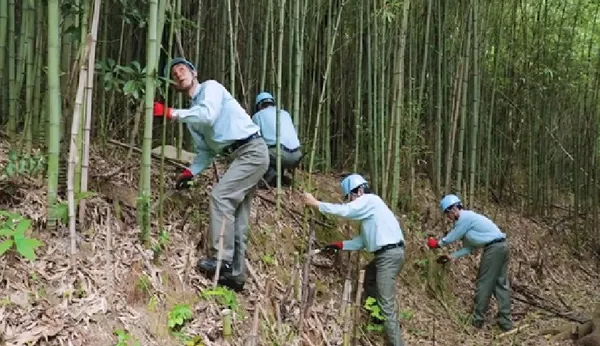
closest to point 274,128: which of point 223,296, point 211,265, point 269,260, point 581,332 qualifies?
point 269,260

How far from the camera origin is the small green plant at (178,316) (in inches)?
129

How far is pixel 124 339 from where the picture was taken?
2.98 meters

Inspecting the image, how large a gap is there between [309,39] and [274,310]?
3.15m

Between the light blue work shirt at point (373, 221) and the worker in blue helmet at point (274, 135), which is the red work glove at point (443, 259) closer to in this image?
the light blue work shirt at point (373, 221)

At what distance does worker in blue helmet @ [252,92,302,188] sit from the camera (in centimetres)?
506

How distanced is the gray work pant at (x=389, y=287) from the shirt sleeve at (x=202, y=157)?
56.3 inches

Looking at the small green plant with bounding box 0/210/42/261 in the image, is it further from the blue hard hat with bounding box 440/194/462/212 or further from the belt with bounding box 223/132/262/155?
the blue hard hat with bounding box 440/194/462/212

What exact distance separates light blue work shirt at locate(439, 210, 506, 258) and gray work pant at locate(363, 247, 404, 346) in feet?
4.00

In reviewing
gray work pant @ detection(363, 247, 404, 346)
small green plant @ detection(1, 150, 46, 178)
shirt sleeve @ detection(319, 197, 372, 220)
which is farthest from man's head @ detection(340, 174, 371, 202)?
small green plant @ detection(1, 150, 46, 178)

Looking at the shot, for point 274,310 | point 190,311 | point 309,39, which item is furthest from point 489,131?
point 190,311

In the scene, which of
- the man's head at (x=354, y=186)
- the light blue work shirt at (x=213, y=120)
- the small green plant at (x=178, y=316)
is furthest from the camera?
the man's head at (x=354, y=186)

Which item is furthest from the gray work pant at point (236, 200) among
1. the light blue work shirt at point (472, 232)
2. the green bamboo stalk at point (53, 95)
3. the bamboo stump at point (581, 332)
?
the bamboo stump at point (581, 332)

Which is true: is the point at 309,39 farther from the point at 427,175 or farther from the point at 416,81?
the point at 427,175

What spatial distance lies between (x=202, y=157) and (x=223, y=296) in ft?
2.81
